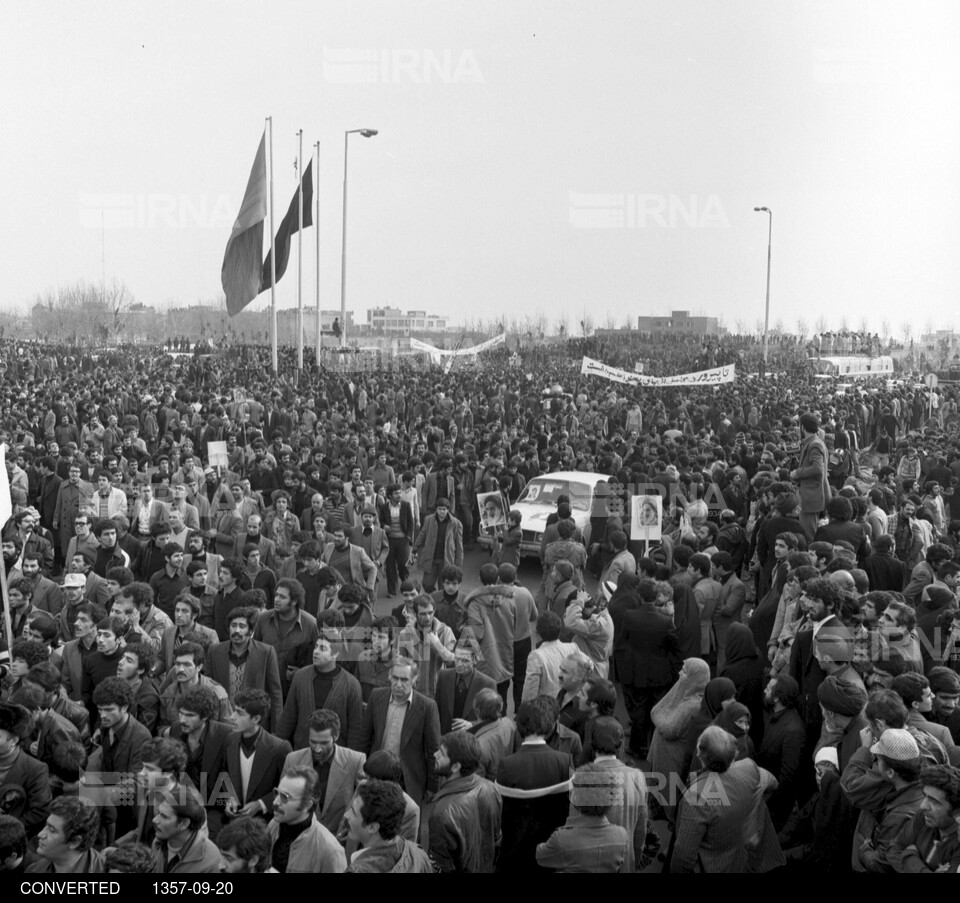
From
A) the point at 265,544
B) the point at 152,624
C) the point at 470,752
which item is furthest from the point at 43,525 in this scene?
the point at 470,752

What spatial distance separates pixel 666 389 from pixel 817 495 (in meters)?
21.4

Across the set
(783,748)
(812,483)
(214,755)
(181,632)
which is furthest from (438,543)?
(783,748)

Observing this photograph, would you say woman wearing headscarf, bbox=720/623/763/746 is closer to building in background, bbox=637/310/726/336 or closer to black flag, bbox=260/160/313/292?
black flag, bbox=260/160/313/292

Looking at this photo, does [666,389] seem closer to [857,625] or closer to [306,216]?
[306,216]

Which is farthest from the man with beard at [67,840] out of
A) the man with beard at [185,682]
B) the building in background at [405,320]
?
the building in background at [405,320]

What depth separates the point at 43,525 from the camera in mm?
13906

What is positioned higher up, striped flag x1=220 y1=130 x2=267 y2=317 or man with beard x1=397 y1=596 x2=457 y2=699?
striped flag x1=220 y1=130 x2=267 y2=317

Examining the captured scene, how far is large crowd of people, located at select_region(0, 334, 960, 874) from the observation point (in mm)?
5168

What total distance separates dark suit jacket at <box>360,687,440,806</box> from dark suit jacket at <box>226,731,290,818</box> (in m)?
0.78

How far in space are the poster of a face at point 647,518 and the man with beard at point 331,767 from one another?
660 centimetres

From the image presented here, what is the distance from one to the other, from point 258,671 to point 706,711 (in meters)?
2.94

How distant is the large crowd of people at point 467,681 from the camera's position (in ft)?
17.0

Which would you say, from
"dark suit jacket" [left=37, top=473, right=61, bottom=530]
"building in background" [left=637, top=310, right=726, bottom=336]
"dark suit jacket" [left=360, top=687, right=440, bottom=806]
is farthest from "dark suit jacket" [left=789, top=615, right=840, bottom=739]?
"building in background" [left=637, top=310, right=726, bottom=336]

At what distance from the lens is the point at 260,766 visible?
6.03m
